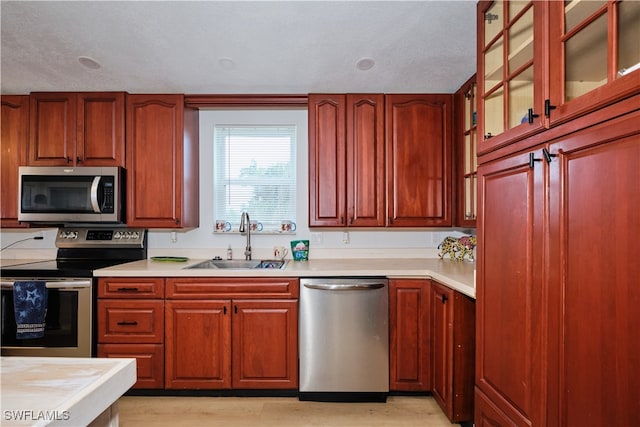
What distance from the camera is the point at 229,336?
8.13 ft

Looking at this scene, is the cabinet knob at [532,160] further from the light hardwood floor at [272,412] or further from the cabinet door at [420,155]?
the light hardwood floor at [272,412]

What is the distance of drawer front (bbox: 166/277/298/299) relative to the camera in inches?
98.0

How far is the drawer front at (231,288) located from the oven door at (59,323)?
1.94ft

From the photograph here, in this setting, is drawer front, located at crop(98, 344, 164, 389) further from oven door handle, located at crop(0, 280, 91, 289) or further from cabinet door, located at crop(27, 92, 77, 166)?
cabinet door, located at crop(27, 92, 77, 166)

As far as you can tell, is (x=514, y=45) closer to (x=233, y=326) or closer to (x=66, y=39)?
(x=233, y=326)

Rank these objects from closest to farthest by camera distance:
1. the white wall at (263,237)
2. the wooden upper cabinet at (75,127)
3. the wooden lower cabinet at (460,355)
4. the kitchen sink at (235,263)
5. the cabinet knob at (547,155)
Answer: the cabinet knob at (547,155)
the wooden lower cabinet at (460,355)
the wooden upper cabinet at (75,127)
the kitchen sink at (235,263)
the white wall at (263,237)

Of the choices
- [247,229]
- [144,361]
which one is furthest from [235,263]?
[144,361]

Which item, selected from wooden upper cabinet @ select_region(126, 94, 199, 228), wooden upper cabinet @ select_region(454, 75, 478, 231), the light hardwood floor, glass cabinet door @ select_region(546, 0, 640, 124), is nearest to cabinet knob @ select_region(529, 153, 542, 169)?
glass cabinet door @ select_region(546, 0, 640, 124)

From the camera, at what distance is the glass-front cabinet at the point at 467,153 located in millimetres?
2504

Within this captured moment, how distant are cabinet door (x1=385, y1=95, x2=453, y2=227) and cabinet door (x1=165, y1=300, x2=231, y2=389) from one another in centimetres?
160

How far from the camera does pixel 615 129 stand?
34.0 inches

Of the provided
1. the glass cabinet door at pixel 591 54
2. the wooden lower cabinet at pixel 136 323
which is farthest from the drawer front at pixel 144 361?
the glass cabinet door at pixel 591 54

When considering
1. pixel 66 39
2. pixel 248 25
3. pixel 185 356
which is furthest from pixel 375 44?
pixel 185 356

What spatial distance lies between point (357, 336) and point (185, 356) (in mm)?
1230
